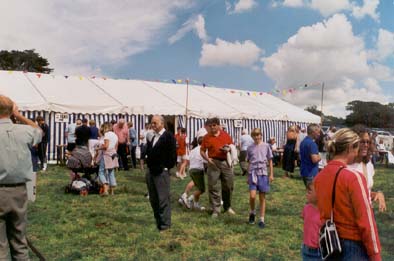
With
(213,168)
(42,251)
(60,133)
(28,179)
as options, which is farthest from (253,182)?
(60,133)

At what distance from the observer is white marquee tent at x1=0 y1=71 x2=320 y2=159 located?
15.7 m

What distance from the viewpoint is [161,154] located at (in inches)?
242

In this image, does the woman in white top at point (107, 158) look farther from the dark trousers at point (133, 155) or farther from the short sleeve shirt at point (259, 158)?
the dark trousers at point (133, 155)

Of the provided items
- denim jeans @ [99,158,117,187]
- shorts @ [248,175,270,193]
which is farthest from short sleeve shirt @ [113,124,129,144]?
shorts @ [248,175,270,193]

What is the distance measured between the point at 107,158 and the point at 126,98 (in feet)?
30.0

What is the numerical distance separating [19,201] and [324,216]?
8.19ft

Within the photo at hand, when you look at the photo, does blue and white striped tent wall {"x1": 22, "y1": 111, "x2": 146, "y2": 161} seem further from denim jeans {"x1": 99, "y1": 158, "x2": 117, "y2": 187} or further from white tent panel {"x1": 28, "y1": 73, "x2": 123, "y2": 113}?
denim jeans {"x1": 99, "y1": 158, "x2": 117, "y2": 187}

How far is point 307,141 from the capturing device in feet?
21.1

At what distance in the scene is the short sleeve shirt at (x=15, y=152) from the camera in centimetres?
346

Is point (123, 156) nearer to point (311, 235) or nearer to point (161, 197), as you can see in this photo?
point (161, 197)

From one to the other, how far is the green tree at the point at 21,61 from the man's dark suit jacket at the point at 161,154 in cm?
3778

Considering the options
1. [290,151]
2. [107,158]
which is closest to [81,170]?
[107,158]

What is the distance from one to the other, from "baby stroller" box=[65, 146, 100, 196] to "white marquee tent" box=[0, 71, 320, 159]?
262 inches

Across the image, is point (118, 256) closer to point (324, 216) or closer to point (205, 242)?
point (205, 242)
